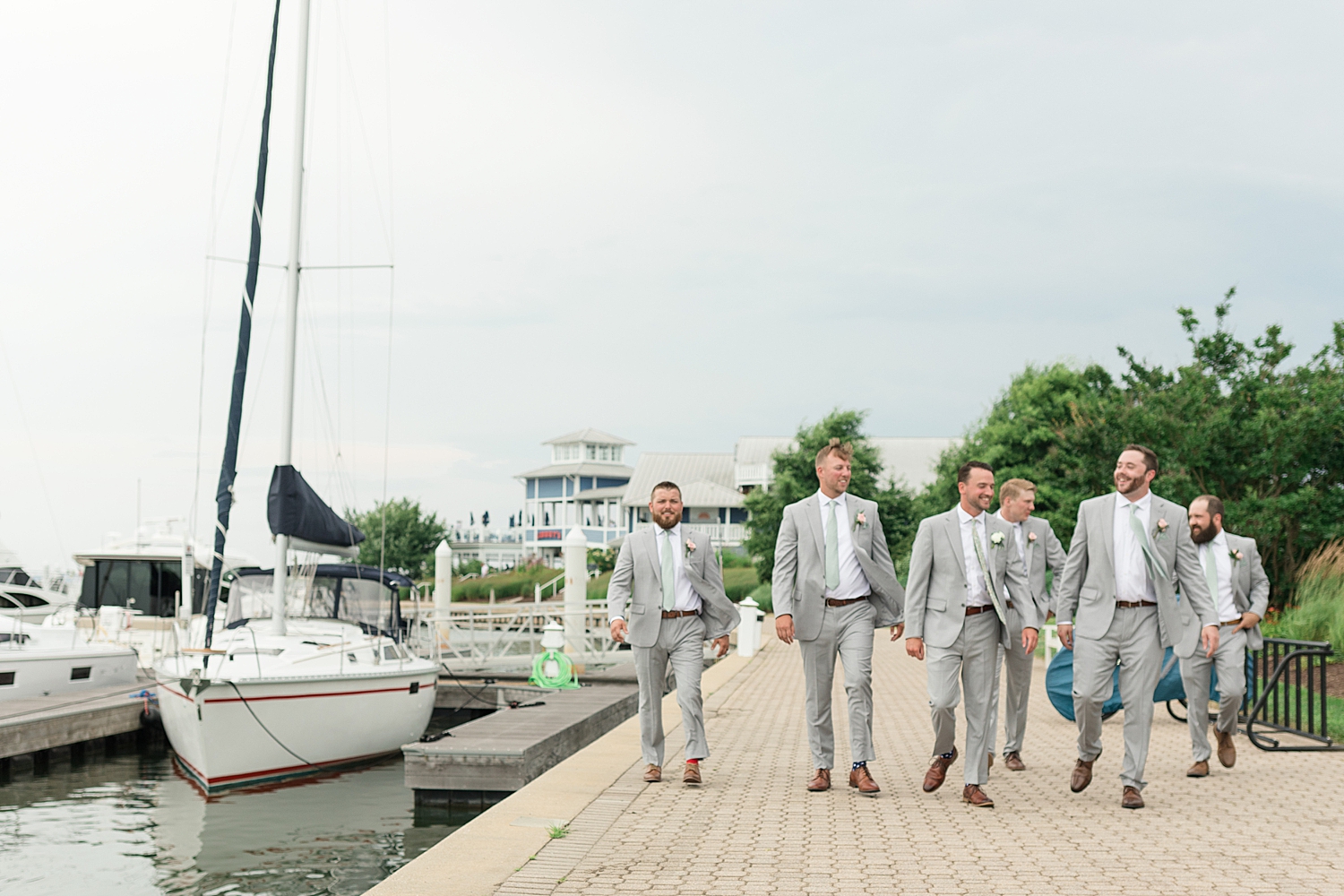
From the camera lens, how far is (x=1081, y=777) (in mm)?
7805

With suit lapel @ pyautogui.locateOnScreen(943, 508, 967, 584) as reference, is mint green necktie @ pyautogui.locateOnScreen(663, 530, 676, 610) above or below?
below

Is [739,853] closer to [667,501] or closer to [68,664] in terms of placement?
[667,501]

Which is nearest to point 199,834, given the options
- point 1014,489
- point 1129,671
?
point 1014,489

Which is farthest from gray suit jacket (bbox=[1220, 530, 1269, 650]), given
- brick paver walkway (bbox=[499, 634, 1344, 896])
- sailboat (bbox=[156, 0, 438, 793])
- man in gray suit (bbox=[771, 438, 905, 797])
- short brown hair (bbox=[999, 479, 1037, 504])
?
sailboat (bbox=[156, 0, 438, 793])

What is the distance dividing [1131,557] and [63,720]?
14.7 m

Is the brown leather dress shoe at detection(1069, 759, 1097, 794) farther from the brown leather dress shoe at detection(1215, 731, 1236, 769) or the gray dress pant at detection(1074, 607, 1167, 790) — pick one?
the brown leather dress shoe at detection(1215, 731, 1236, 769)

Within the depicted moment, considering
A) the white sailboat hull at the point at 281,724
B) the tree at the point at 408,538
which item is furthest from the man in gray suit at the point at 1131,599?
the tree at the point at 408,538

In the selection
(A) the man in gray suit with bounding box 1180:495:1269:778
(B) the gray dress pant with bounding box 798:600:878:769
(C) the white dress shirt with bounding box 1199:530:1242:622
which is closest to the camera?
(B) the gray dress pant with bounding box 798:600:878:769

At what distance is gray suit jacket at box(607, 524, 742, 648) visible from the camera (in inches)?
328

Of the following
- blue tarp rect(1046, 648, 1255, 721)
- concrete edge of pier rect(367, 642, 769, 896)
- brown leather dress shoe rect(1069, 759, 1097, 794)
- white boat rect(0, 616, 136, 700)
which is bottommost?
white boat rect(0, 616, 136, 700)

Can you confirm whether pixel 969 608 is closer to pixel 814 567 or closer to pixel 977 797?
pixel 814 567

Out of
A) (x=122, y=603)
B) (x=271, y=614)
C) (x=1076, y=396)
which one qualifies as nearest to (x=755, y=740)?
(x=271, y=614)

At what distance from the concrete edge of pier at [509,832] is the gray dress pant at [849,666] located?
1586 mm

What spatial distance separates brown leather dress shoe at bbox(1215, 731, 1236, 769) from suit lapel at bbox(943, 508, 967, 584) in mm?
3297
